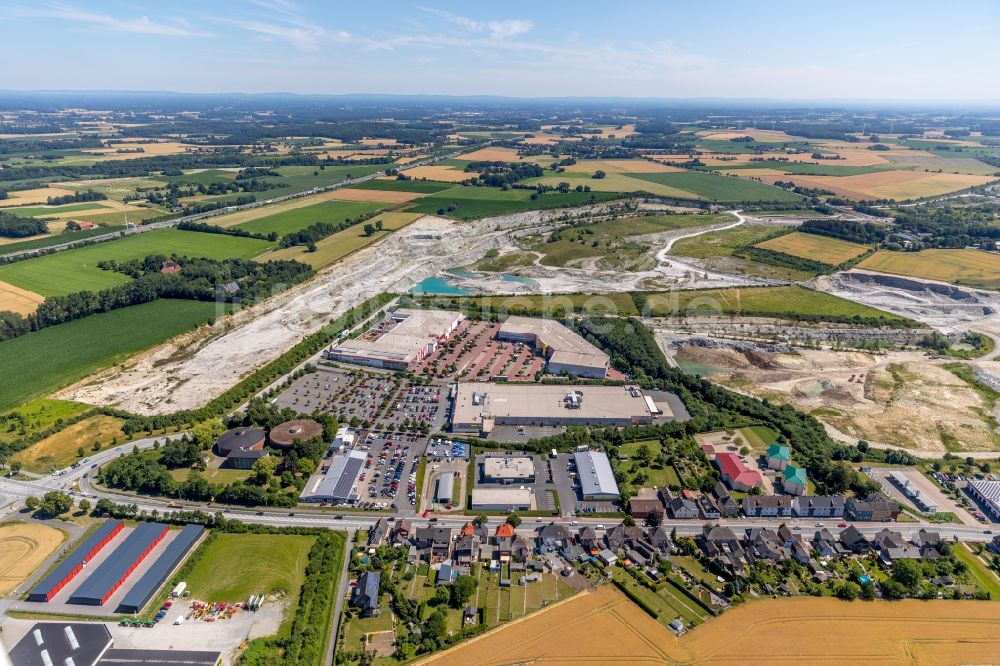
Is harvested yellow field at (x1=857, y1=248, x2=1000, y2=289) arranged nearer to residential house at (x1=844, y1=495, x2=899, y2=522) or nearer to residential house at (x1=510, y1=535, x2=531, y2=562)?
residential house at (x1=844, y1=495, x2=899, y2=522)

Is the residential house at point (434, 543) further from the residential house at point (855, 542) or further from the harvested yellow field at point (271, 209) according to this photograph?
the harvested yellow field at point (271, 209)

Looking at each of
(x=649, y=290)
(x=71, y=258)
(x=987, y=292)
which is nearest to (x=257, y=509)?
(x=649, y=290)

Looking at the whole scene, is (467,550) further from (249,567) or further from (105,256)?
(105,256)

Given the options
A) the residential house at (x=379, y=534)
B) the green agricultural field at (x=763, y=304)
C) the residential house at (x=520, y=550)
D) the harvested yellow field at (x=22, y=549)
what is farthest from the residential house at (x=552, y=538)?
the green agricultural field at (x=763, y=304)

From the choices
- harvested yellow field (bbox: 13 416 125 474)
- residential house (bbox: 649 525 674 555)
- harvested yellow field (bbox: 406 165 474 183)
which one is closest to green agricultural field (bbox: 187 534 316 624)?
harvested yellow field (bbox: 13 416 125 474)

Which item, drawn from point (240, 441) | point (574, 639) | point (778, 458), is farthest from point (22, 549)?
point (778, 458)
